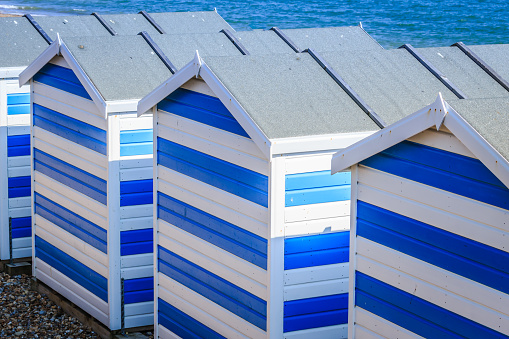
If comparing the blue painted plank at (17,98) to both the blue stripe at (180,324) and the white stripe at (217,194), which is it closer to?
the white stripe at (217,194)

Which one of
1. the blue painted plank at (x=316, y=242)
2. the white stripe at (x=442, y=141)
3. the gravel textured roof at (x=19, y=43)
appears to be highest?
the gravel textured roof at (x=19, y=43)

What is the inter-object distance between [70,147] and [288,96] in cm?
312

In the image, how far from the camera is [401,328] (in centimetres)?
495

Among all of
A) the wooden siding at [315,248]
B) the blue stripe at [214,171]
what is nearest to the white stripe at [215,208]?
the blue stripe at [214,171]

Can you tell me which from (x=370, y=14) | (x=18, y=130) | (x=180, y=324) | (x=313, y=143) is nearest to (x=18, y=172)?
(x=18, y=130)

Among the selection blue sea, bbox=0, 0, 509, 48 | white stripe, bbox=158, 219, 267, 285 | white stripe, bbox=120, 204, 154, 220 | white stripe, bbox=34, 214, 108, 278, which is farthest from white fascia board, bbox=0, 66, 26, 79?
blue sea, bbox=0, 0, 509, 48

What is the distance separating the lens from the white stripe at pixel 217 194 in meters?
6.03

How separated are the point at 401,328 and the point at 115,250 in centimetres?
375

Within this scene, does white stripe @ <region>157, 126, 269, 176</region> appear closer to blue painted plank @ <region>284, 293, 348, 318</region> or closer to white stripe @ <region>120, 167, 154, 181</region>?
white stripe @ <region>120, 167, 154, 181</region>

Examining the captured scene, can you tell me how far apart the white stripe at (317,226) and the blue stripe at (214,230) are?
23cm

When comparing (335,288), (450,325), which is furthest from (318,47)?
(450,325)

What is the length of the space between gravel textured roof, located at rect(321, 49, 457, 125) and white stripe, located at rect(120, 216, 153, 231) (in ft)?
8.02

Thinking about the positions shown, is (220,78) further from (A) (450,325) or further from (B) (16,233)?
(B) (16,233)

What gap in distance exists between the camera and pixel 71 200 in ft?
28.3
